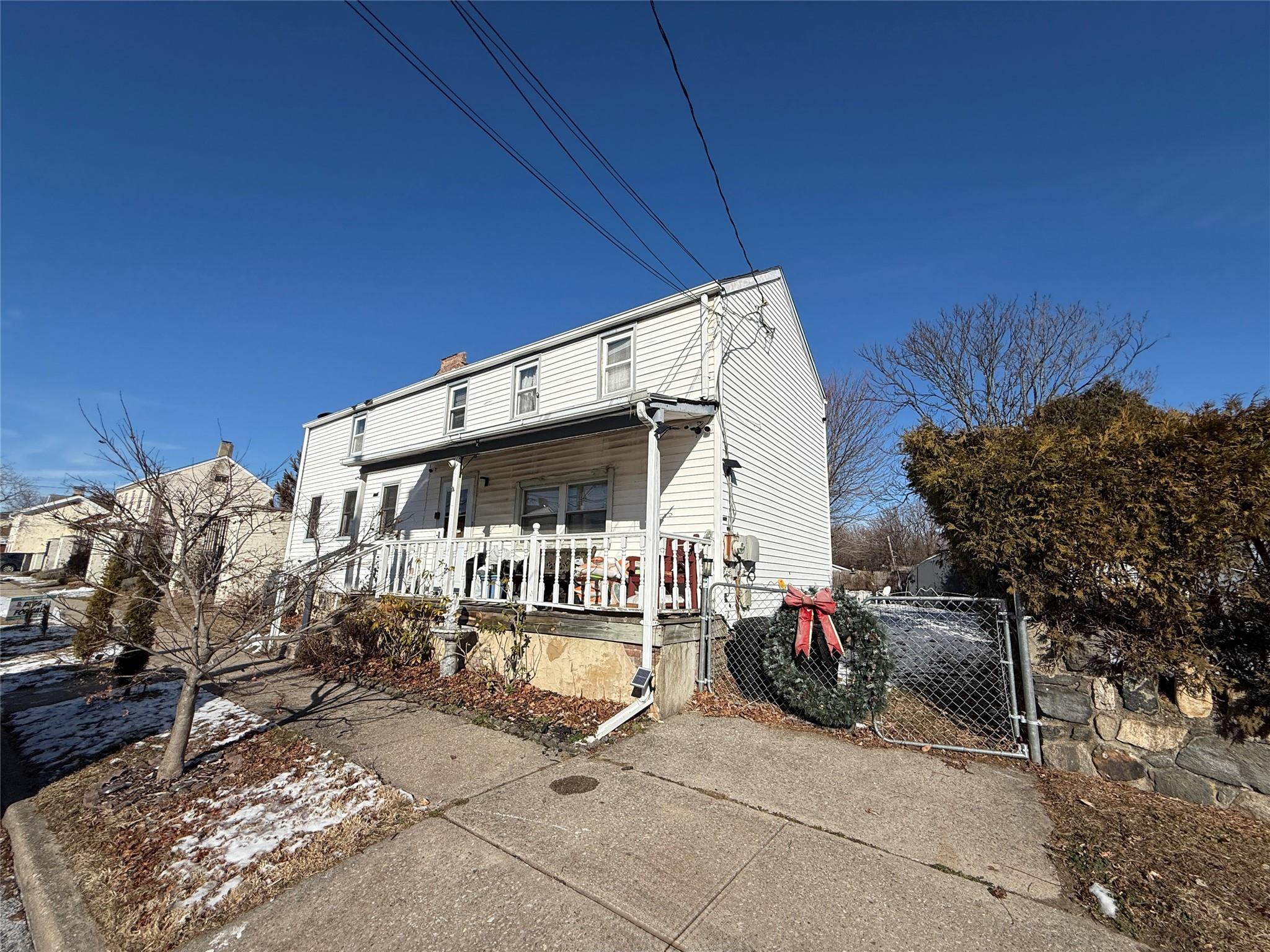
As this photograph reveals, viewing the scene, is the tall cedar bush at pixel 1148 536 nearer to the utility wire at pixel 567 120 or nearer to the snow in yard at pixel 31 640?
the utility wire at pixel 567 120

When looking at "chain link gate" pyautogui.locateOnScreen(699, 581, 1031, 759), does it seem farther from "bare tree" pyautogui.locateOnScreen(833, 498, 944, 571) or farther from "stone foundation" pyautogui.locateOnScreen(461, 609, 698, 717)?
"bare tree" pyautogui.locateOnScreen(833, 498, 944, 571)

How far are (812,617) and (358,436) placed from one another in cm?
1428

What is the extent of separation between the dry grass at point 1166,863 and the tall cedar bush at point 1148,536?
77cm

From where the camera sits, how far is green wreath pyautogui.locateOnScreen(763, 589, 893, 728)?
5156 mm

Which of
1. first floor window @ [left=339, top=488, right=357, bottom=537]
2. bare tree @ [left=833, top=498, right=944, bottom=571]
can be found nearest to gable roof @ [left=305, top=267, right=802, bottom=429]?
first floor window @ [left=339, top=488, right=357, bottom=537]

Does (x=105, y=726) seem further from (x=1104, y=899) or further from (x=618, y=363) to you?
(x=1104, y=899)

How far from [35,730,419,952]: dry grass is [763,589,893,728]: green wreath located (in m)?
3.78

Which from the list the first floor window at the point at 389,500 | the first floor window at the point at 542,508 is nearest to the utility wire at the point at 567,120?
the first floor window at the point at 542,508

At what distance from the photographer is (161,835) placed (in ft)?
10.6

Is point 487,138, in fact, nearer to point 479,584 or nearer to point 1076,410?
point 479,584

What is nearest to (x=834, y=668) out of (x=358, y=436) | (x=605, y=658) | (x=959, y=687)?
(x=959, y=687)

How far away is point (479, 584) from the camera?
756cm

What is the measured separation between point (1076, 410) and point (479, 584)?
46.4 ft

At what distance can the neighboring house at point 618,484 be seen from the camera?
6.16 m
